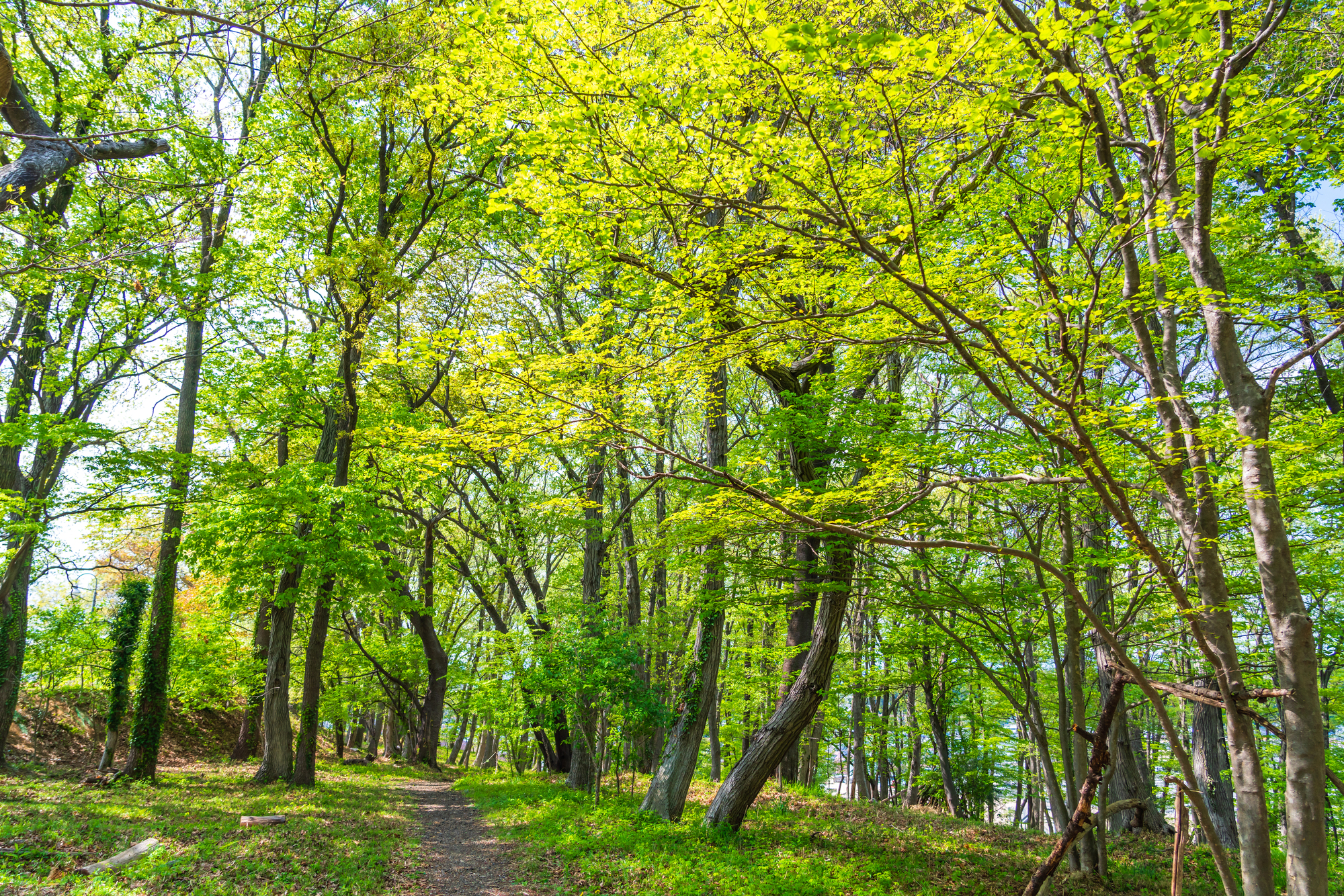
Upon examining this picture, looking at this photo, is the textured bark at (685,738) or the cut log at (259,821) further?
the textured bark at (685,738)

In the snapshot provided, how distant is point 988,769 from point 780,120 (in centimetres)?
1627

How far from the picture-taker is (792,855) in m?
7.96

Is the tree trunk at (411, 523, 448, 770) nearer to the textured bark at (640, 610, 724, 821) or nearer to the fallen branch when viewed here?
the textured bark at (640, 610, 724, 821)

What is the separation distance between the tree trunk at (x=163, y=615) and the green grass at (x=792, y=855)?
5704 mm

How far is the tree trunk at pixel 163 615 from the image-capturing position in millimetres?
10766

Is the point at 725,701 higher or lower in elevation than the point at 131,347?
lower

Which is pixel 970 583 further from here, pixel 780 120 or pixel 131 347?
pixel 131 347

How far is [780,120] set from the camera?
8.04m

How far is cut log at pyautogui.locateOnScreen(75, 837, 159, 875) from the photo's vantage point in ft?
18.3

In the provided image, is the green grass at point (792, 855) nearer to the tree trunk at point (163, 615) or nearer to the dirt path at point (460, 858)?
the dirt path at point (460, 858)

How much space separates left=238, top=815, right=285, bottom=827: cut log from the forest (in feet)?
1.15

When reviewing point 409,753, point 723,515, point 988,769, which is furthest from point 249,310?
point 988,769

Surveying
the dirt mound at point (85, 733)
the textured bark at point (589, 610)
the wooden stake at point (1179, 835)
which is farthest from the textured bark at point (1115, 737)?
the dirt mound at point (85, 733)

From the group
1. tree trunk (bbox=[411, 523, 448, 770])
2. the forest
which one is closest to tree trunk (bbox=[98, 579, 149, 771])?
the forest
